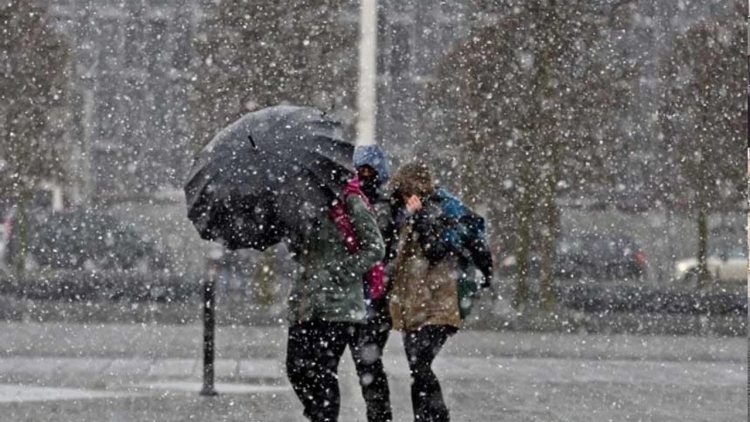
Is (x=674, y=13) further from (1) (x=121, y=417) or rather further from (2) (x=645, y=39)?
(1) (x=121, y=417)

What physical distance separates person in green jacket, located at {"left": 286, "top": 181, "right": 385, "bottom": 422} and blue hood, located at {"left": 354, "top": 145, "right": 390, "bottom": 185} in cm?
60

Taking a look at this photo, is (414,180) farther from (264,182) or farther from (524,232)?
(524,232)

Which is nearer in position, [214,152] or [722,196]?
[214,152]

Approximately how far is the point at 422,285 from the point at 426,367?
1.30ft

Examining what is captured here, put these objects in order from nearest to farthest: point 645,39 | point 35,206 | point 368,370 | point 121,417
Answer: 1. point 368,370
2. point 121,417
3. point 35,206
4. point 645,39

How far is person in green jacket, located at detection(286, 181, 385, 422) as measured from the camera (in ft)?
22.5

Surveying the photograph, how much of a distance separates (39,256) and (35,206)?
282 inches

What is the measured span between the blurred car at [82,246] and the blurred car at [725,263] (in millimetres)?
13488

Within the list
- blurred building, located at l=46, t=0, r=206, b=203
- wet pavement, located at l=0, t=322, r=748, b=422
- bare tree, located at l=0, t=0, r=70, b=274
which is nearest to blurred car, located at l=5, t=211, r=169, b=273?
bare tree, located at l=0, t=0, r=70, b=274

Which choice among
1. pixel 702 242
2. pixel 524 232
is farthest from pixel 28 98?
pixel 702 242

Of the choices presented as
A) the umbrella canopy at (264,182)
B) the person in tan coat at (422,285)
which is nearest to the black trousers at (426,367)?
the person in tan coat at (422,285)

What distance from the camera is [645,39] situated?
41.5 meters

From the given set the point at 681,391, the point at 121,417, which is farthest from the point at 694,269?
the point at 121,417

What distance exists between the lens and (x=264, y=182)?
673 cm
